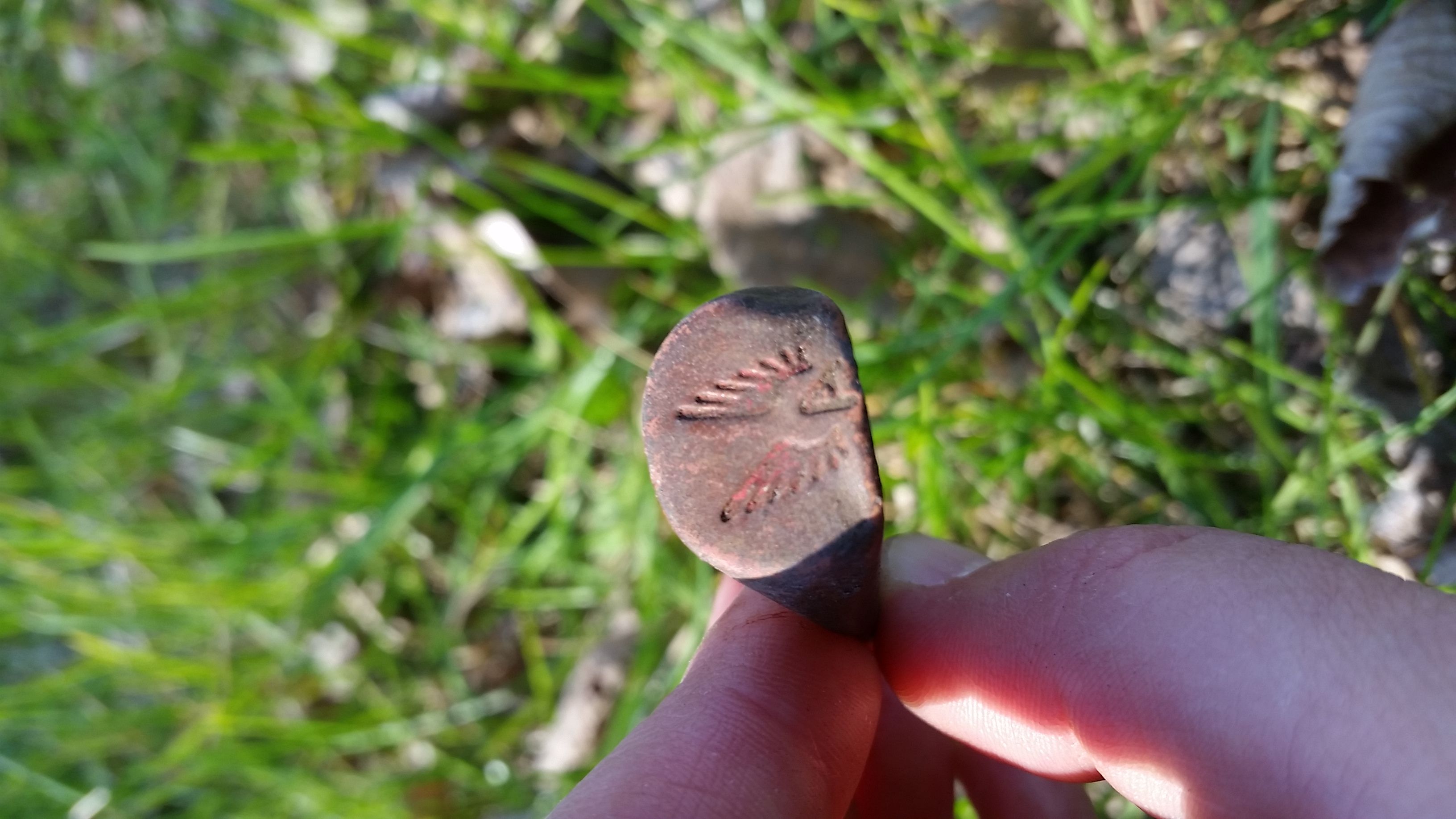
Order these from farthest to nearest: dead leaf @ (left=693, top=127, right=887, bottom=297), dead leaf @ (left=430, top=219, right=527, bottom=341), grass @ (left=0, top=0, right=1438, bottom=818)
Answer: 1. dead leaf @ (left=430, top=219, right=527, bottom=341)
2. dead leaf @ (left=693, top=127, right=887, bottom=297)
3. grass @ (left=0, top=0, right=1438, bottom=818)

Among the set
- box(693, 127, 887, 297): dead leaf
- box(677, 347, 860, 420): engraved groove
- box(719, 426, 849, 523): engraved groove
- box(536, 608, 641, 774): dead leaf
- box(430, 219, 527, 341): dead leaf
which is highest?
box(677, 347, 860, 420): engraved groove

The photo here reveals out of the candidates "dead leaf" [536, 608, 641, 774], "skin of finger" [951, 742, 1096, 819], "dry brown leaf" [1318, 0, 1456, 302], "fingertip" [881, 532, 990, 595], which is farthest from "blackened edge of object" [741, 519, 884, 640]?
"dead leaf" [536, 608, 641, 774]

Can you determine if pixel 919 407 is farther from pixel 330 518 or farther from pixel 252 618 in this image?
pixel 252 618

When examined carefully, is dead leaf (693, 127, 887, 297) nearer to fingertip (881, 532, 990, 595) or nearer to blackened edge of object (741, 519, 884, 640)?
fingertip (881, 532, 990, 595)

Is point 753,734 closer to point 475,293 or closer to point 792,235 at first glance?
point 792,235

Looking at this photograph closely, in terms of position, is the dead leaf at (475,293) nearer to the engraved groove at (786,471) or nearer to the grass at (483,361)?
the grass at (483,361)

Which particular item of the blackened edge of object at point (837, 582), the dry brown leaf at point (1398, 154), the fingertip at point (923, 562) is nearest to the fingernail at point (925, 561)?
the fingertip at point (923, 562)

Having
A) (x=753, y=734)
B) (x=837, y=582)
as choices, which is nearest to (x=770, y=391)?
(x=837, y=582)
